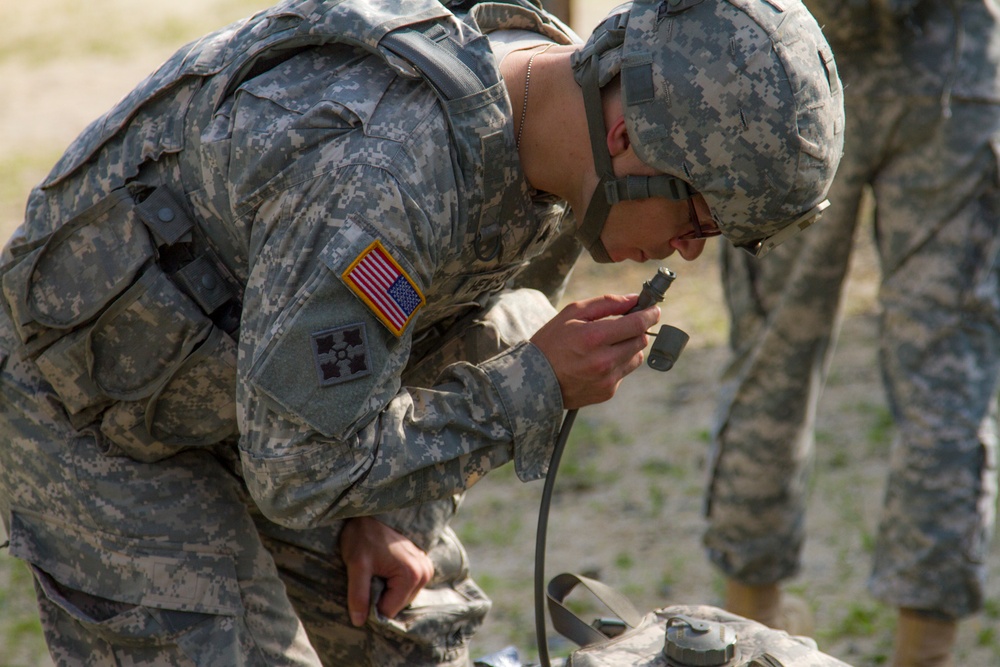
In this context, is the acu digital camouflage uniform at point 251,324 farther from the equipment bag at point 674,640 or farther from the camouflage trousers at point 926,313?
the camouflage trousers at point 926,313

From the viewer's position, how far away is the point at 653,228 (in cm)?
229

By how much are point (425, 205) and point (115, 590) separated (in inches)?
41.2

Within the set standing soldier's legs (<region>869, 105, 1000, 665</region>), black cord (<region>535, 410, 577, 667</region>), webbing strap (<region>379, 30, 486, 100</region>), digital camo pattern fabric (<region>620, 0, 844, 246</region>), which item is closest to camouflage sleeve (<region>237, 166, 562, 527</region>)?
black cord (<region>535, 410, 577, 667</region>)

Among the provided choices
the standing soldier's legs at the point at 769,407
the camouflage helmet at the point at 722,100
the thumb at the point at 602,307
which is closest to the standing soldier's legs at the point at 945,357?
the standing soldier's legs at the point at 769,407

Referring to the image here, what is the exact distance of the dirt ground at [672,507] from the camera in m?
4.37

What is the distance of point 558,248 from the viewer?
303cm

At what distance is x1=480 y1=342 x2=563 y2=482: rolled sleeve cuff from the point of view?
2.24 metres

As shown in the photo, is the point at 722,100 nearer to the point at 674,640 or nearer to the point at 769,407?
the point at 674,640

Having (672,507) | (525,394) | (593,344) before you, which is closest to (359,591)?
(525,394)

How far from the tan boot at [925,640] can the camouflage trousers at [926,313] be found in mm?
71

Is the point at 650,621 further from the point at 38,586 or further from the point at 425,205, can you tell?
the point at 38,586

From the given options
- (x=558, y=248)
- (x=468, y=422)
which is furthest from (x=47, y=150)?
(x=468, y=422)

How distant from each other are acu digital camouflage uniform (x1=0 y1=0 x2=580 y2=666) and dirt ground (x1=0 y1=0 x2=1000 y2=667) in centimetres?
206

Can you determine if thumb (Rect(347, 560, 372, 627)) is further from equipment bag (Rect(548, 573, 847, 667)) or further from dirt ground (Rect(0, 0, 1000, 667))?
dirt ground (Rect(0, 0, 1000, 667))
